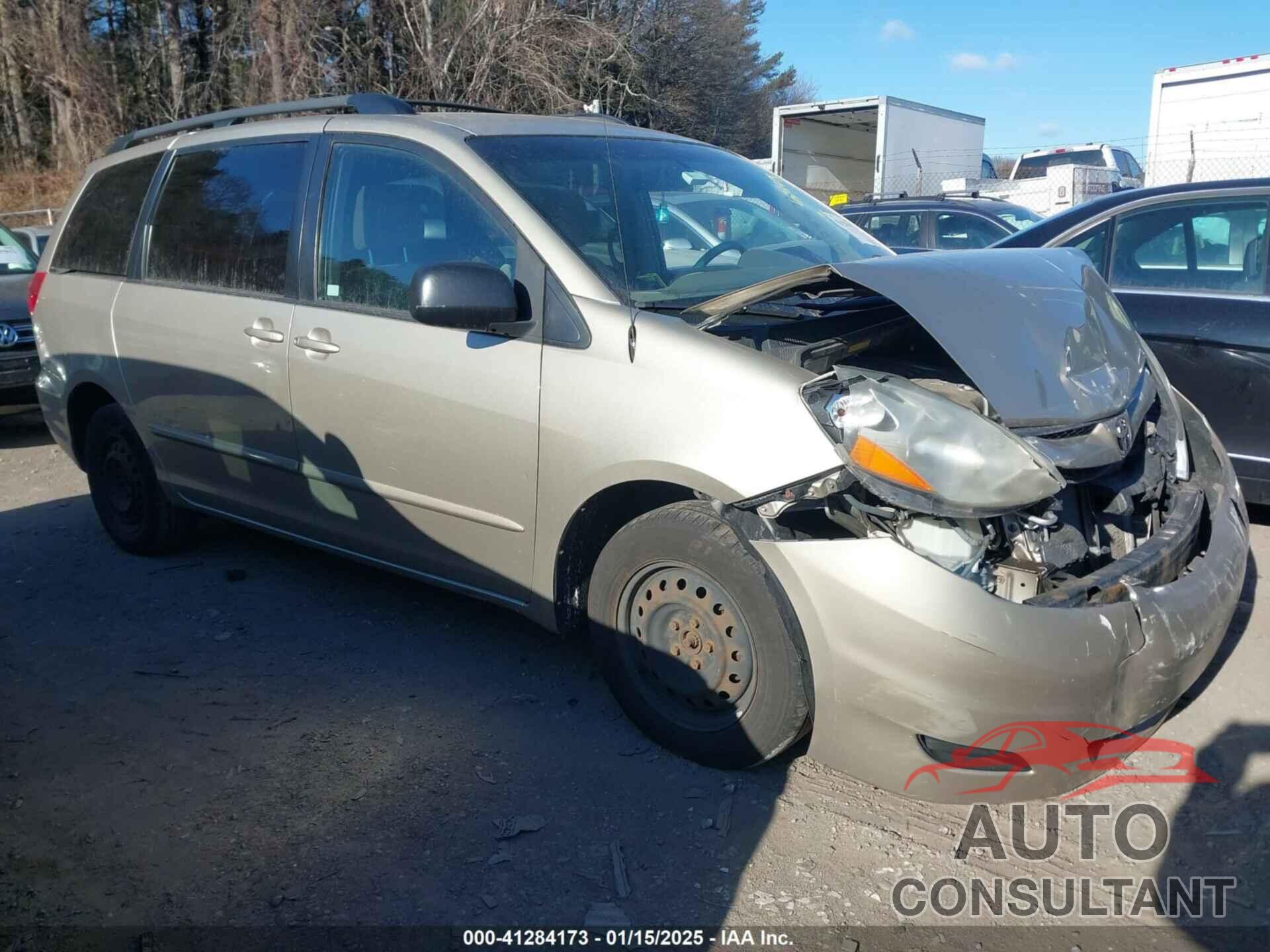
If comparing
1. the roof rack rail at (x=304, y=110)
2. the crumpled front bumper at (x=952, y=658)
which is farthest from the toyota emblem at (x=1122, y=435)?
the roof rack rail at (x=304, y=110)

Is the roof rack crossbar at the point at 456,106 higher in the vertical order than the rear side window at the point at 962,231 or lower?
higher

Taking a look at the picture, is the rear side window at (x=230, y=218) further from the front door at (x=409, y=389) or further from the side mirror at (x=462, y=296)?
the side mirror at (x=462, y=296)

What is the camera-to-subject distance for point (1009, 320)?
310 cm

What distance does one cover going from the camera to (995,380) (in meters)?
2.88

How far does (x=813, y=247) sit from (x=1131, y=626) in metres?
1.95

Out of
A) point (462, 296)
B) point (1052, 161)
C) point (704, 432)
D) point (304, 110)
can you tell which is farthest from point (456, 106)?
point (1052, 161)

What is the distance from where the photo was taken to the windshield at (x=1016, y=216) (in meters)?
9.98

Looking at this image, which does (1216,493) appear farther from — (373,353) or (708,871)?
(373,353)

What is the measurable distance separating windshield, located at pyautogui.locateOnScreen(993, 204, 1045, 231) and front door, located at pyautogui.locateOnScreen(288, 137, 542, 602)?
7480 mm

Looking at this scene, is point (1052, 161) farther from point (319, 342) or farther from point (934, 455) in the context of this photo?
point (934, 455)

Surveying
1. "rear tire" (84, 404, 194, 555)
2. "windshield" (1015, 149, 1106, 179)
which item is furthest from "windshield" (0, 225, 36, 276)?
"windshield" (1015, 149, 1106, 179)

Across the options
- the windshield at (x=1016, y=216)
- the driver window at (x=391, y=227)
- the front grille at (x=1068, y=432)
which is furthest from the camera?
the windshield at (x=1016, y=216)

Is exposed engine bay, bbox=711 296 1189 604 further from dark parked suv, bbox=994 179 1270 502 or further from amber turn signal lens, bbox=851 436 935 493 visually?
dark parked suv, bbox=994 179 1270 502

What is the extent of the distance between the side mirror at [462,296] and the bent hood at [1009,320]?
598 millimetres
